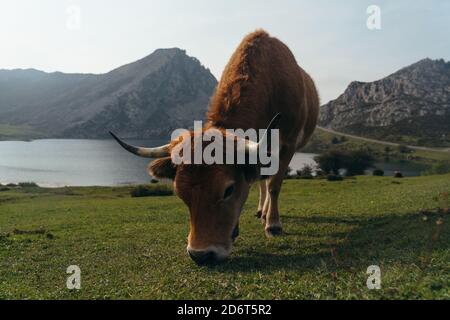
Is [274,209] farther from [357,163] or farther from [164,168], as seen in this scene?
[357,163]

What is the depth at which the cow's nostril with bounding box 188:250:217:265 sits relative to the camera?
6.58 metres

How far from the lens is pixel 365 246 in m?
7.84

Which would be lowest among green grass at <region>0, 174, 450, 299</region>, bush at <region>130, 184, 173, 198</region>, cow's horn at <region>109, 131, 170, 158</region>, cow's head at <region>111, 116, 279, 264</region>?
bush at <region>130, 184, 173, 198</region>

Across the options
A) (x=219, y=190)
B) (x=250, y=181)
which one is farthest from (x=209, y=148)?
(x=250, y=181)

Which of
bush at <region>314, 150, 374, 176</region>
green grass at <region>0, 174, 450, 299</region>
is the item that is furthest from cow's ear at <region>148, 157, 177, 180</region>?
bush at <region>314, 150, 374, 176</region>

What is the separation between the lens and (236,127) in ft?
25.5

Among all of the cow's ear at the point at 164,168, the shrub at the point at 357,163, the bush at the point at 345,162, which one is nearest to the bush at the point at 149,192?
the cow's ear at the point at 164,168

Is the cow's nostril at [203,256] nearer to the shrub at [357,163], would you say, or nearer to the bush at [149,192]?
the bush at [149,192]

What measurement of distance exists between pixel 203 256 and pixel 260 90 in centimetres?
390

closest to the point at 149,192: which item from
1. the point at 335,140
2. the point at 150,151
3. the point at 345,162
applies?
the point at 150,151

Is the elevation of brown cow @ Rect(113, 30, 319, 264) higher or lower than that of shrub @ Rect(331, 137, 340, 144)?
lower

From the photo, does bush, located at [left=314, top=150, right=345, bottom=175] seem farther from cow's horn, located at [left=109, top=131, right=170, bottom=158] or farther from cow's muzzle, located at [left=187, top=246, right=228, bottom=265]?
cow's muzzle, located at [left=187, top=246, right=228, bottom=265]

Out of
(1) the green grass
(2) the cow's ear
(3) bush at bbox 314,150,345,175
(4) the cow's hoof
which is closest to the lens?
(1) the green grass
